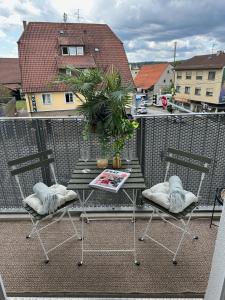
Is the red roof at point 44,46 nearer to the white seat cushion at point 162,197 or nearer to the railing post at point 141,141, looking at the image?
the railing post at point 141,141

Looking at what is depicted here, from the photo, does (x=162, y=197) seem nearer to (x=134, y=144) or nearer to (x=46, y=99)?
(x=134, y=144)

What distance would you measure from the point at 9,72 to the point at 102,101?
791 inches

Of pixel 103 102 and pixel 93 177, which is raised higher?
pixel 103 102

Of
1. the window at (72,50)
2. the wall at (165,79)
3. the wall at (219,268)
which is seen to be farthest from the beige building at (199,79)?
the wall at (219,268)

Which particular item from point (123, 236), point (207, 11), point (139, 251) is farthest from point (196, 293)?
point (207, 11)

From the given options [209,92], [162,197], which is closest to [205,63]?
[209,92]

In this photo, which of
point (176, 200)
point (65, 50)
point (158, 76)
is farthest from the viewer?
point (158, 76)

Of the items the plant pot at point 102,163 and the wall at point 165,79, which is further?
the wall at point 165,79

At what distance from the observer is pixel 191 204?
1.70 meters

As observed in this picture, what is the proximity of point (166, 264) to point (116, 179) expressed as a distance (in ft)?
2.84

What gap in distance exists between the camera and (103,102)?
1690 millimetres

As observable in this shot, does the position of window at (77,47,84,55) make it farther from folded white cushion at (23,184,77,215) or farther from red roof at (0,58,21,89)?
red roof at (0,58,21,89)

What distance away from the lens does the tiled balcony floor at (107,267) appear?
156cm

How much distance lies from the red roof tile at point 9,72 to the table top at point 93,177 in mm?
18839
